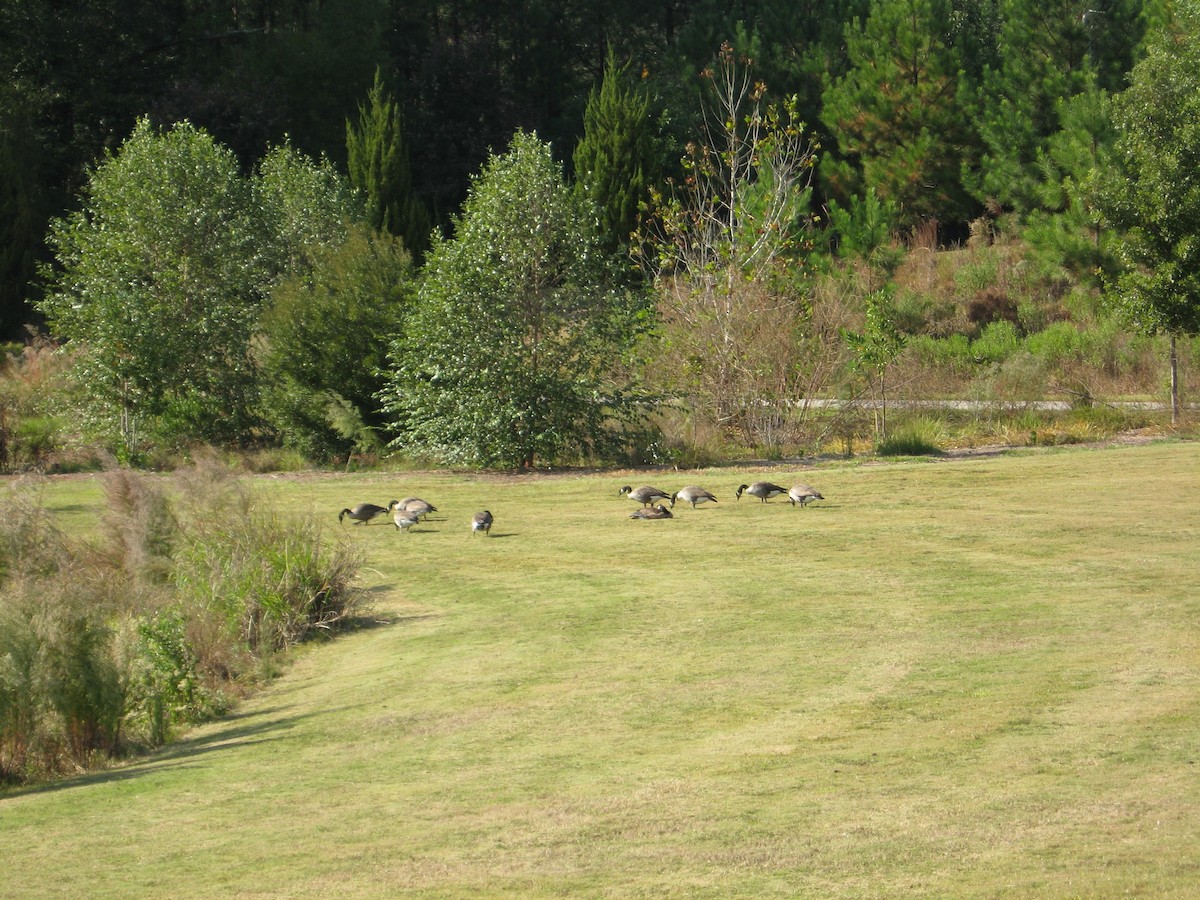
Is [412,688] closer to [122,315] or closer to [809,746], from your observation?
[809,746]

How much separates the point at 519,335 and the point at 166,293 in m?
9.55

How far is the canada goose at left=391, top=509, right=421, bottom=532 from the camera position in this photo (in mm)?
17545

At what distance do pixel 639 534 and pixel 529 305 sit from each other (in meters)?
9.44

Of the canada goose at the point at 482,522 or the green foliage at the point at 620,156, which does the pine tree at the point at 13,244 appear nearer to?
the green foliage at the point at 620,156

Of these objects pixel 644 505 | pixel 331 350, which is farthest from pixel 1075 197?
pixel 644 505

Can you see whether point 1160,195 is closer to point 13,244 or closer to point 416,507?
point 416,507

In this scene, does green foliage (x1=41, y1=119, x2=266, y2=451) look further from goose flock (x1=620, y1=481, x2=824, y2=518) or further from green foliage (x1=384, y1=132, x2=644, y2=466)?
goose flock (x1=620, y1=481, x2=824, y2=518)

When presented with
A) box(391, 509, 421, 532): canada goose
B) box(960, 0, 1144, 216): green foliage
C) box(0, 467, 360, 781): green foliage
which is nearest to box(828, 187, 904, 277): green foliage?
box(960, 0, 1144, 216): green foliage

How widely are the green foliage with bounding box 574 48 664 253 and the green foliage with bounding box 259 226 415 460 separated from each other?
15067 mm

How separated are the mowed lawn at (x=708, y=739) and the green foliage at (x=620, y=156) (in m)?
28.4

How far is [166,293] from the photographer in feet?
103

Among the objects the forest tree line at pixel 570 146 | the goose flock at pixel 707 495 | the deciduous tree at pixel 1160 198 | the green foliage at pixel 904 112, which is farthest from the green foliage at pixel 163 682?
the green foliage at pixel 904 112

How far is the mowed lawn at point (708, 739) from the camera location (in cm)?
698

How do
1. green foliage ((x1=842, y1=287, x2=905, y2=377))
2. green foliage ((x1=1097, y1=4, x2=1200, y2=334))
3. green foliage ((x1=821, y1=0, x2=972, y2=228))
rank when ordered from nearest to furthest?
green foliage ((x1=842, y1=287, x2=905, y2=377)), green foliage ((x1=1097, y1=4, x2=1200, y2=334)), green foliage ((x1=821, y1=0, x2=972, y2=228))
